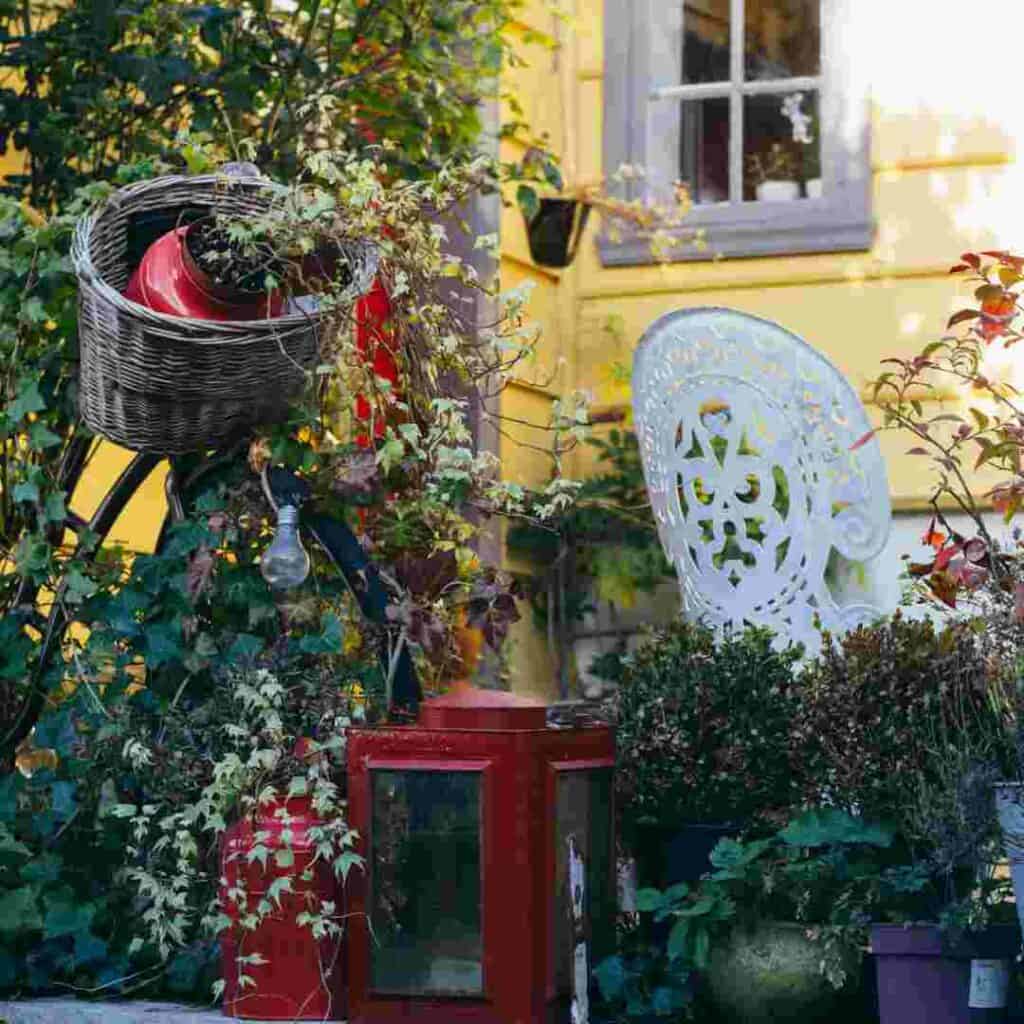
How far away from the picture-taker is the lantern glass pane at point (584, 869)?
155 inches

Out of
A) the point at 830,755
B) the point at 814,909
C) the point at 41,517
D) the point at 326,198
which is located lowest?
the point at 814,909

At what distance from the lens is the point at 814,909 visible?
400cm

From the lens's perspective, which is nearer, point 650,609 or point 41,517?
point 41,517

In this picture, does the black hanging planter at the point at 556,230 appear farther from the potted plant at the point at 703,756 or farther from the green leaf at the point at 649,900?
the green leaf at the point at 649,900

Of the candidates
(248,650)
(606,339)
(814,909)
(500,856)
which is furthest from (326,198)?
(606,339)

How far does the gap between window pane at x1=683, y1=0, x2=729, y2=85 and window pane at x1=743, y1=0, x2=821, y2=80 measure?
0.27 ft

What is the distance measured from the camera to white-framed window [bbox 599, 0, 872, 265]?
23.2 feet

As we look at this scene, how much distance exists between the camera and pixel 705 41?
24.4ft

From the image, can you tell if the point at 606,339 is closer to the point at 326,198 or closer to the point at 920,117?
the point at 920,117

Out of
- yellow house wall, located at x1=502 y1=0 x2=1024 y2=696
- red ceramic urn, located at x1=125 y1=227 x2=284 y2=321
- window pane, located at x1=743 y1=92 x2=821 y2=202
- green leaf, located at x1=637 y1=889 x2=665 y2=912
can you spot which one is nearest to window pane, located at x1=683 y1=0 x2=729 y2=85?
window pane, located at x1=743 y1=92 x2=821 y2=202

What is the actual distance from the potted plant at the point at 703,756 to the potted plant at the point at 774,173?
3078mm

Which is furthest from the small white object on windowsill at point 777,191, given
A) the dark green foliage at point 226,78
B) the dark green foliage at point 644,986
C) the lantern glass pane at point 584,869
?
the dark green foliage at point 644,986

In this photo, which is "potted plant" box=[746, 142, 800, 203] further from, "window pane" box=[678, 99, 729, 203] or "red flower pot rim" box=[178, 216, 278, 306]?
"red flower pot rim" box=[178, 216, 278, 306]

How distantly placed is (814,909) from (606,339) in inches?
141
